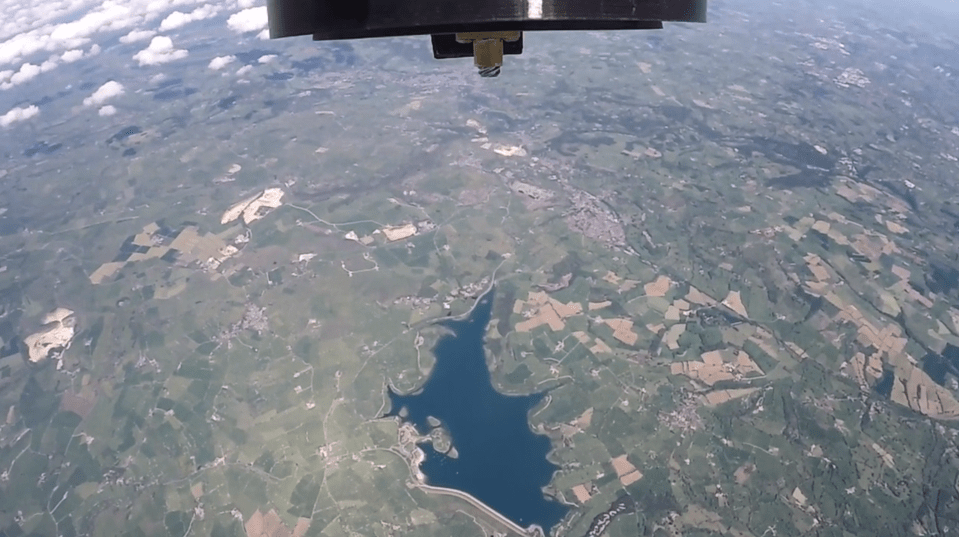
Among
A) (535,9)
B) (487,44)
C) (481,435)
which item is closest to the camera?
(535,9)

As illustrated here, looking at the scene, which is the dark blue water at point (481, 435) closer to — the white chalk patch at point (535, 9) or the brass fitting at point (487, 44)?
the brass fitting at point (487, 44)

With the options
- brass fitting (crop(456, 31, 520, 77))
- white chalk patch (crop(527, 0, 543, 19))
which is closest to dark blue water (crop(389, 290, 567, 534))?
brass fitting (crop(456, 31, 520, 77))

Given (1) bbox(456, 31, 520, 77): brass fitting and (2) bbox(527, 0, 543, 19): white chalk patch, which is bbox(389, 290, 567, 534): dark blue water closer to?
(1) bbox(456, 31, 520, 77): brass fitting

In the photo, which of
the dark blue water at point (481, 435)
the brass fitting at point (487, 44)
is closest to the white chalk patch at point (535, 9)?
the brass fitting at point (487, 44)

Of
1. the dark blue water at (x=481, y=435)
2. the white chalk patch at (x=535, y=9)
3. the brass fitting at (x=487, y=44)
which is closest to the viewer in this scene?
the white chalk patch at (x=535, y=9)

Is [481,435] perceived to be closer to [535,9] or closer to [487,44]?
[487,44]

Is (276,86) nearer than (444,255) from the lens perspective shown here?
No

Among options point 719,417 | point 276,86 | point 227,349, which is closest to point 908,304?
point 719,417

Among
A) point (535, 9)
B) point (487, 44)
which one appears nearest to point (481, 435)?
point (487, 44)

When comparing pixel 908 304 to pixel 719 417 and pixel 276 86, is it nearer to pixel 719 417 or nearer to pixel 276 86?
pixel 719 417
